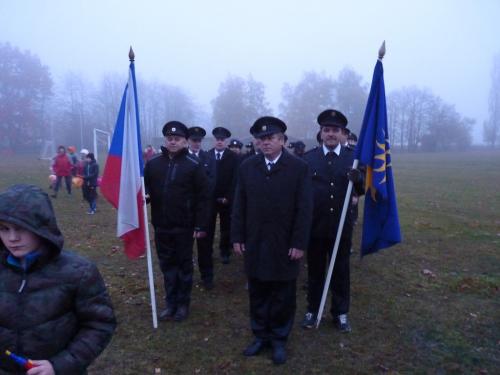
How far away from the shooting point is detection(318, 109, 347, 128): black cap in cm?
451

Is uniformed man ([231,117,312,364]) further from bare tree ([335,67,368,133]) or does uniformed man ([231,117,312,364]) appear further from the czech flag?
bare tree ([335,67,368,133])

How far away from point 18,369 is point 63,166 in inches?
548

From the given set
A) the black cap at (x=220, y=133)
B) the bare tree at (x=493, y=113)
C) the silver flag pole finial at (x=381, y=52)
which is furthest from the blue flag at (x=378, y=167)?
the bare tree at (x=493, y=113)

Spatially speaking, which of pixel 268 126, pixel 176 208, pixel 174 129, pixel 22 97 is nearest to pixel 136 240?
pixel 176 208

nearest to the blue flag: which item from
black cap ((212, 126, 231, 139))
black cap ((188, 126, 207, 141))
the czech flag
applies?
the czech flag

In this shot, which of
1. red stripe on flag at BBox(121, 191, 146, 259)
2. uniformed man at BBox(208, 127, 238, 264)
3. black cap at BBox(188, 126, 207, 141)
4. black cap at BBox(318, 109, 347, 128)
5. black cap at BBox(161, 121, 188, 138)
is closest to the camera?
black cap at BBox(318, 109, 347, 128)

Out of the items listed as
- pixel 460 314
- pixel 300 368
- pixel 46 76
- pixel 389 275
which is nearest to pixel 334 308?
pixel 300 368

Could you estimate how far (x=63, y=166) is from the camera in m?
14.6

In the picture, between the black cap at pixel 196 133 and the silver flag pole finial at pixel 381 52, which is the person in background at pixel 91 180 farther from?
the silver flag pole finial at pixel 381 52

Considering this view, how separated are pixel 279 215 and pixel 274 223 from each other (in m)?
0.09

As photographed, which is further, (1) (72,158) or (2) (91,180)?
(1) (72,158)

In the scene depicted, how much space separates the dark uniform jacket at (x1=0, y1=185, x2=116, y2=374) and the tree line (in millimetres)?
57843

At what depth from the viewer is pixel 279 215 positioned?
12.8 feet

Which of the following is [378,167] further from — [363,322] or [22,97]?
[22,97]
